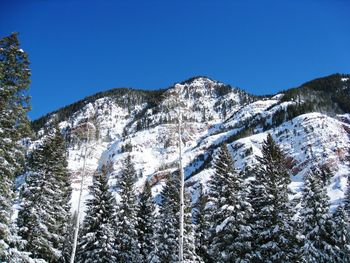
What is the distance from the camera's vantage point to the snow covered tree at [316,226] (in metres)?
26.4

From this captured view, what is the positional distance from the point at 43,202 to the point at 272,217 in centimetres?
1666

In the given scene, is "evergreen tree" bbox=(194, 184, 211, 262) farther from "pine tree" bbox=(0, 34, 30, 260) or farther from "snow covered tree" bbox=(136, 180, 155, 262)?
"pine tree" bbox=(0, 34, 30, 260)

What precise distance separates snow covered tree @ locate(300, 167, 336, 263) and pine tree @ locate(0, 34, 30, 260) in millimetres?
20970

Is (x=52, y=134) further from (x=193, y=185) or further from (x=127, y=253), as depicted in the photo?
(x=193, y=185)

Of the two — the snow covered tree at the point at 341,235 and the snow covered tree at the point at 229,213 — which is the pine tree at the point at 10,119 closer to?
the snow covered tree at the point at 229,213

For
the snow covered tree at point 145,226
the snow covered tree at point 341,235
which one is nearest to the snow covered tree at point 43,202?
the snow covered tree at point 145,226

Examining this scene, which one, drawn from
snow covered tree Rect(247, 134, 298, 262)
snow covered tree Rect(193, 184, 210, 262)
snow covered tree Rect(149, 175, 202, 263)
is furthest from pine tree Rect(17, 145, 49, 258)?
snow covered tree Rect(193, 184, 210, 262)

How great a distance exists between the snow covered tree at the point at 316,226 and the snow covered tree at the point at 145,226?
15.0 m

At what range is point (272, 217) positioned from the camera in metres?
25.9

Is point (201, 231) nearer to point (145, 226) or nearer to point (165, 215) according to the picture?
point (165, 215)

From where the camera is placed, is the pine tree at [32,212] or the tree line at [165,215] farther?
the pine tree at [32,212]

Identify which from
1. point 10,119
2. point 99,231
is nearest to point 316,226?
point 99,231

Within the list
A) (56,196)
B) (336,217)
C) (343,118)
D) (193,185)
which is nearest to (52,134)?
(56,196)

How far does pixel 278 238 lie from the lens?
82.0 ft
